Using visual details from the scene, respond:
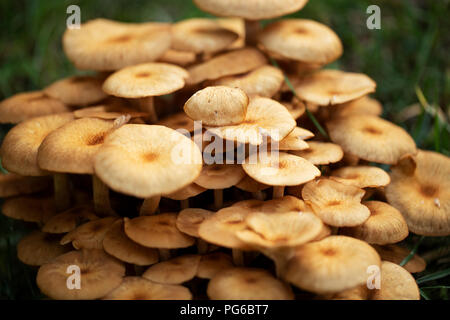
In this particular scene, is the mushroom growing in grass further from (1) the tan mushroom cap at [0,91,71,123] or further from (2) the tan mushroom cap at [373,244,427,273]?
(2) the tan mushroom cap at [373,244,427,273]

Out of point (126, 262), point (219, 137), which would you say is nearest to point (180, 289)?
point (126, 262)

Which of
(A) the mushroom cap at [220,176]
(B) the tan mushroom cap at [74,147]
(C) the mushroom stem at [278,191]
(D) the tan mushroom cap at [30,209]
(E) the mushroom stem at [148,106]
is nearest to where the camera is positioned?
(B) the tan mushroom cap at [74,147]

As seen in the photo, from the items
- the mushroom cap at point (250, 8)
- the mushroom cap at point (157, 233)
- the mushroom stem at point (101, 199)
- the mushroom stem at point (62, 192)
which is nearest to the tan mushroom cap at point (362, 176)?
the mushroom cap at point (157, 233)

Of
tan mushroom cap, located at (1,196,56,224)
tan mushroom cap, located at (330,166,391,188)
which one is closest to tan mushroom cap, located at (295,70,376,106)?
tan mushroom cap, located at (330,166,391,188)

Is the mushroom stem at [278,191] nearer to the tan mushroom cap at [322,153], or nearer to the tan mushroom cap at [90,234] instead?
the tan mushroom cap at [322,153]

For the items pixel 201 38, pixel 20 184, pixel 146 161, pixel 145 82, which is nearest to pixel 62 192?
pixel 20 184
